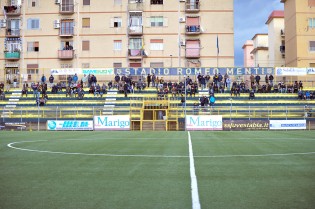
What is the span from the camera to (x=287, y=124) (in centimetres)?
3809

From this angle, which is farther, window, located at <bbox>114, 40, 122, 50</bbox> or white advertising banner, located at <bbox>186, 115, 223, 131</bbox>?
window, located at <bbox>114, 40, 122, 50</bbox>

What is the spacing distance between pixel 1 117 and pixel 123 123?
43.8 feet

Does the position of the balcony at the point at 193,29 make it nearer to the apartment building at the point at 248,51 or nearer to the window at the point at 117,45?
the window at the point at 117,45

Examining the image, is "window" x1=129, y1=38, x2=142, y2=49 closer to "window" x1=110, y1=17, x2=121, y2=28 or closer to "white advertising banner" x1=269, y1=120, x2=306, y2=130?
"window" x1=110, y1=17, x2=121, y2=28

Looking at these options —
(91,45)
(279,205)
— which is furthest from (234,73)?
(279,205)

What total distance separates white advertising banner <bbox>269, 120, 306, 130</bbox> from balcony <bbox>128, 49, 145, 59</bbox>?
27.9 m

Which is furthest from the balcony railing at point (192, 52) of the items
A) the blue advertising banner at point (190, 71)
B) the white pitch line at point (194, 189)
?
the white pitch line at point (194, 189)

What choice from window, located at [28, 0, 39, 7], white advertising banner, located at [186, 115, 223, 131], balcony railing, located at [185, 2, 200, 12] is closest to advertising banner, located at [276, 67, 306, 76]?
white advertising banner, located at [186, 115, 223, 131]

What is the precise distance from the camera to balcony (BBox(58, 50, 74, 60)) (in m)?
61.8

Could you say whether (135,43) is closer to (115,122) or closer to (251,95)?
(251,95)

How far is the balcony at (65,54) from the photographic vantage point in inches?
2432

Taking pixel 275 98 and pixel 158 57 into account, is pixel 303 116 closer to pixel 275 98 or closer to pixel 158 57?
pixel 275 98

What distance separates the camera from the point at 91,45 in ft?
205

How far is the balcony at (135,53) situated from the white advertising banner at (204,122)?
24.7 m
